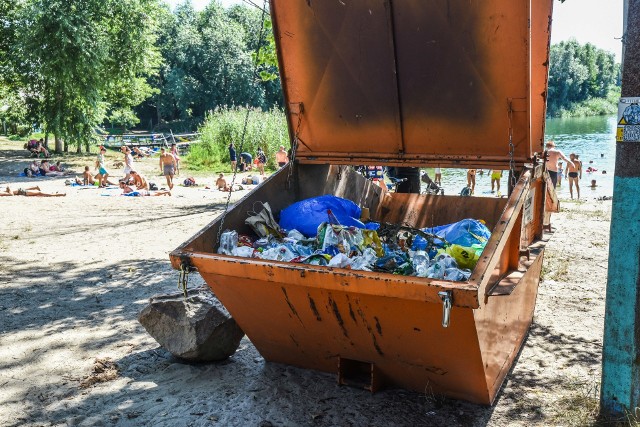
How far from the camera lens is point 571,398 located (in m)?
3.82

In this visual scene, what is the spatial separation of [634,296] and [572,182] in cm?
1596

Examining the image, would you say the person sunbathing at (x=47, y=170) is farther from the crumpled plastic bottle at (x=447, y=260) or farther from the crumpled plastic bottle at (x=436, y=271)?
the crumpled plastic bottle at (x=436, y=271)

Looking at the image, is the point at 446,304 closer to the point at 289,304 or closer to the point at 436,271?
the point at 436,271

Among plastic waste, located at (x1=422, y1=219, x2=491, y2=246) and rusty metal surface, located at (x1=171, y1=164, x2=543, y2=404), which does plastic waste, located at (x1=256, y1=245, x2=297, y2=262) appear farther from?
plastic waste, located at (x1=422, y1=219, x2=491, y2=246)

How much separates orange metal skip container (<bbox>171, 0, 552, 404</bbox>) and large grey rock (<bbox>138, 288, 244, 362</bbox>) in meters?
0.28

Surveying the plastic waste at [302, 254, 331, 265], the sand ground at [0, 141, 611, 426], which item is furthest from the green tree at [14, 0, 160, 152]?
the plastic waste at [302, 254, 331, 265]

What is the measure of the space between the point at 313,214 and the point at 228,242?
81 cm

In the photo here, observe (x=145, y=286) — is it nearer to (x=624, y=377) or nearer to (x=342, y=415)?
(x=342, y=415)

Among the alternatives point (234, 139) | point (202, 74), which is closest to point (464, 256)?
point (234, 139)

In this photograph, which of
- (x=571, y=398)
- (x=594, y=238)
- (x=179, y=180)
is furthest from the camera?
(x=179, y=180)

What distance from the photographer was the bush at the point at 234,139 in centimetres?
2393

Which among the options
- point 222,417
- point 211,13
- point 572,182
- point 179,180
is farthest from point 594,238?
point 211,13

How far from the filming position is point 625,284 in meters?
3.38

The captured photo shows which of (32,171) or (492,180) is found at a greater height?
(32,171)
